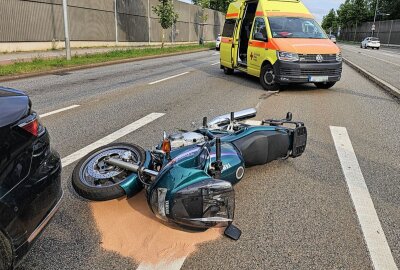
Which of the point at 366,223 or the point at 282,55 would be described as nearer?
the point at 366,223

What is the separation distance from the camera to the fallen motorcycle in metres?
2.76

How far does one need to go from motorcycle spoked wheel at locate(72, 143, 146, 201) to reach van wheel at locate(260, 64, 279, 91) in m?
7.07

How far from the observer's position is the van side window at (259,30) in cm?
1076

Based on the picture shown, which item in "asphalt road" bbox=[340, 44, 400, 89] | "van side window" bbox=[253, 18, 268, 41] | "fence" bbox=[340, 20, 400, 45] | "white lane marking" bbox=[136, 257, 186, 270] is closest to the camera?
"white lane marking" bbox=[136, 257, 186, 270]

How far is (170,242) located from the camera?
3012mm

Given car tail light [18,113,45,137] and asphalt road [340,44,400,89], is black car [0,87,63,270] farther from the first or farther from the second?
asphalt road [340,44,400,89]

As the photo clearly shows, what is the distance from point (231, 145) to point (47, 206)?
1.80m

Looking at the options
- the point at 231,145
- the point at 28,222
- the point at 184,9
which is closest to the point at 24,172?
the point at 28,222

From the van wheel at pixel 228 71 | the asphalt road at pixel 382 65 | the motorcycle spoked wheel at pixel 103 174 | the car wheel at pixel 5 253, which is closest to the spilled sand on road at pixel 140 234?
the motorcycle spoked wheel at pixel 103 174

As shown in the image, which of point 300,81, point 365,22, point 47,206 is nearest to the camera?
point 47,206

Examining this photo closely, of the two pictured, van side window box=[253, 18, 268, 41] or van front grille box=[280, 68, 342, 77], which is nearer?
van front grille box=[280, 68, 342, 77]

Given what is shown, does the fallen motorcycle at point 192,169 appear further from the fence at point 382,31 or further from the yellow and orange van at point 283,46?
the fence at point 382,31

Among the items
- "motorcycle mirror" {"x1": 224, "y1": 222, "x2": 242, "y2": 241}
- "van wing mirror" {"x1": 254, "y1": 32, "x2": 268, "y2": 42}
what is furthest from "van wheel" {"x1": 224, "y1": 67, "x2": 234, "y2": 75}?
"motorcycle mirror" {"x1": 224, "y1": 222, "x2": 242, "y2": 241}

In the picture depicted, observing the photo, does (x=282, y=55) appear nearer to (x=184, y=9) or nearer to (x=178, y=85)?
(x=178, y=85)
